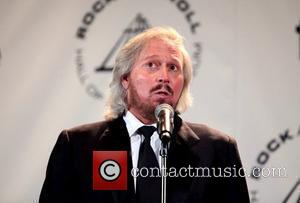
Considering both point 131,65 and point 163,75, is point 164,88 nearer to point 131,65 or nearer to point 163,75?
point 163,75

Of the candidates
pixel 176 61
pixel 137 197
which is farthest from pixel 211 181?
pixel 176 61

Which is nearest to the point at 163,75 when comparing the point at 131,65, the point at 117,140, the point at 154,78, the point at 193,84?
the point at 154,78

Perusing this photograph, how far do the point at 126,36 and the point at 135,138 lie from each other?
1.77 ft

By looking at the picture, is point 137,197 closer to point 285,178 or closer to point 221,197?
point 221,197

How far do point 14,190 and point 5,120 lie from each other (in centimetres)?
28

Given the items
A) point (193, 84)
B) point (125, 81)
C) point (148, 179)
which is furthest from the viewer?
point (193, 84)

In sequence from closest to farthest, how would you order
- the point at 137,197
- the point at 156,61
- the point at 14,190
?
the point at 137,197
the point at 156,61
the point at 14,190

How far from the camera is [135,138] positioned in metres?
1.75

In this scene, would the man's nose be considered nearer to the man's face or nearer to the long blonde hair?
the man's face

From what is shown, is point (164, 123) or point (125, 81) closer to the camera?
point (164, 123)

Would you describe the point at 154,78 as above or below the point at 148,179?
above

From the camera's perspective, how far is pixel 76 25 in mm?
2129

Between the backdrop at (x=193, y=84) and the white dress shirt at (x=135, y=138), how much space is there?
33cm

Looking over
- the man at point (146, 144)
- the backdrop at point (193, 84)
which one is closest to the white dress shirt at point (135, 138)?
the man at point (146, 144)
